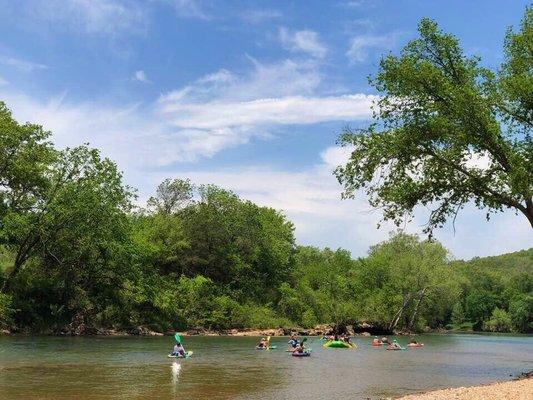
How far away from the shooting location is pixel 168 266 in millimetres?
76812

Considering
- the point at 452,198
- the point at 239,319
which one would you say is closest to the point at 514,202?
the point at 452,198

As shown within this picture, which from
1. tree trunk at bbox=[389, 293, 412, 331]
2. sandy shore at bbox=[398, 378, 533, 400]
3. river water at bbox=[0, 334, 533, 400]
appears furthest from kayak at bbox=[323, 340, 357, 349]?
tree trunk at bbox=[389, 293, 412, 331]

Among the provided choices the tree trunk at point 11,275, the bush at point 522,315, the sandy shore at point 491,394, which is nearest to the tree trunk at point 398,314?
the bush at point 522,315

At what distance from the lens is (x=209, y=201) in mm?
79875

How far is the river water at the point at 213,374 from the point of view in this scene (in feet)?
66.7

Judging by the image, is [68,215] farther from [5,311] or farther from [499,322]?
[499,322]

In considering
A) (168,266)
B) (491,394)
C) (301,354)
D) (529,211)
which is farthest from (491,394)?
(168,266)

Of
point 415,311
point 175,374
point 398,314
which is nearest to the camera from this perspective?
point 175,374

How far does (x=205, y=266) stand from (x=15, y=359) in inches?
1935

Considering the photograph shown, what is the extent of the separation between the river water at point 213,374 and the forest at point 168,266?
26.9 ft

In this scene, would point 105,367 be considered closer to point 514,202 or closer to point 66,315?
point 514,202

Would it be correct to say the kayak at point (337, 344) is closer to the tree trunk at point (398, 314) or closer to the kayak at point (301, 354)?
the kayak at point (301, 354)

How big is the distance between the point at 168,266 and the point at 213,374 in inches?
2023

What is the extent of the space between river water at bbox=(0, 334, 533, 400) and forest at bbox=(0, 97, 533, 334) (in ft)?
26.9
